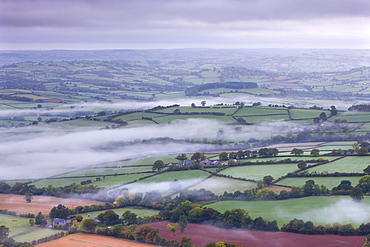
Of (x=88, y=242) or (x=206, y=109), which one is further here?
(x=206, y=109)

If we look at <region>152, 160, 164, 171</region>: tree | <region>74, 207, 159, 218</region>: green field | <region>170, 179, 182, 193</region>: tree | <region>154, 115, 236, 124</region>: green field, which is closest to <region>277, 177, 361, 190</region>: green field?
<region>170, 179, 182, 193</region>: tree

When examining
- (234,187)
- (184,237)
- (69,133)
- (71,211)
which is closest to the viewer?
(184,237)

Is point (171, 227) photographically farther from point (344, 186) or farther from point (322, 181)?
point (322, 181)

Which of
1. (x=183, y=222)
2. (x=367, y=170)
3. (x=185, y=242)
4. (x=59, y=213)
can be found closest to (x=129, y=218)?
(x=183, y=222)

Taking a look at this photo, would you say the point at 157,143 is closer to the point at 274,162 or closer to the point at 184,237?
the point at 274,162

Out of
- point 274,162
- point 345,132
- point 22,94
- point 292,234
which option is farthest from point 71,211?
point 22,94

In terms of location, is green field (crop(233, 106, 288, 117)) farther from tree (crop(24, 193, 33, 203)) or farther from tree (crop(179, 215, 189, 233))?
tree (crop(179, 215, 189, 233))

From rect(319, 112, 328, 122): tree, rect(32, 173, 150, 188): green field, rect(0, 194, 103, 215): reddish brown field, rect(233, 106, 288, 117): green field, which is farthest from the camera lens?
rect(233, 106, 288, 117): green field
